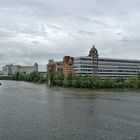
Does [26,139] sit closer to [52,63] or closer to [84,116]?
[84,116]

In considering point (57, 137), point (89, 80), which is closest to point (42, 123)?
point (57, 137)

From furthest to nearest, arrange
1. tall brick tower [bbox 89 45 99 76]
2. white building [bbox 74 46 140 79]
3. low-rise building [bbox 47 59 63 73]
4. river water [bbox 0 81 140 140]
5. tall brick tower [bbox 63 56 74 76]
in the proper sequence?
low-rise building [bbox 47 59 63 73]
tall brick tower [bbox 63 56 74 76]
tall brick tower [bbox 89 45 99 76]
white building [bbox 74 46 140 79]
river water [bbox 0 81 140 140]

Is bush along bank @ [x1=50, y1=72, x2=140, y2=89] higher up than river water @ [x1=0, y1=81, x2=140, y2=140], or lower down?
higher up

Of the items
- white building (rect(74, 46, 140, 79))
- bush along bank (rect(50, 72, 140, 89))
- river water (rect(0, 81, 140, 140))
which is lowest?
river water (rect(0, 81, 140, 140))

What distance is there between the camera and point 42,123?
94.9 feet

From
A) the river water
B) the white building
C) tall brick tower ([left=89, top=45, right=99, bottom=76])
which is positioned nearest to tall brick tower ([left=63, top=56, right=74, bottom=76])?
the white building

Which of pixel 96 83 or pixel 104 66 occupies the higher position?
pixel 104 66

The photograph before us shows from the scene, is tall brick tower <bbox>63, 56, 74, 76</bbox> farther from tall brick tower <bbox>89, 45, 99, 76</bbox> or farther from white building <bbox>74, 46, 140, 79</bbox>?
tall brick tower <bbox>89, 45, 99, 76</bbox>

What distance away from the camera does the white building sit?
142500 mm

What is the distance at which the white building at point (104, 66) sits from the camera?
14250 centimetres

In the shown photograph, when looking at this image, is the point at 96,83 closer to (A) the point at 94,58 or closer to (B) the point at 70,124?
(A) the point at 94,58

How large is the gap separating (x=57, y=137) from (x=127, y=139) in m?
5.37

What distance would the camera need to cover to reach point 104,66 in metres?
148

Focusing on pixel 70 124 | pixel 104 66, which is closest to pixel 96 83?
pixel 104 66
